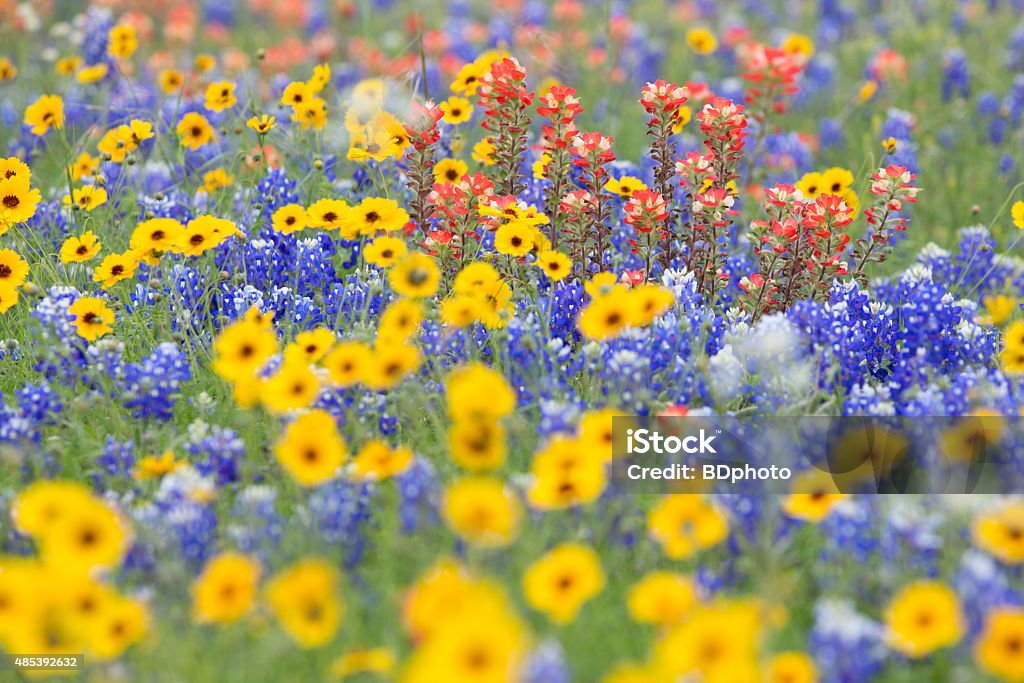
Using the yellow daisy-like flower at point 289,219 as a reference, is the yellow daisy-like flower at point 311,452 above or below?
below

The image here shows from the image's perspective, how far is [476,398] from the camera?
2.19 m

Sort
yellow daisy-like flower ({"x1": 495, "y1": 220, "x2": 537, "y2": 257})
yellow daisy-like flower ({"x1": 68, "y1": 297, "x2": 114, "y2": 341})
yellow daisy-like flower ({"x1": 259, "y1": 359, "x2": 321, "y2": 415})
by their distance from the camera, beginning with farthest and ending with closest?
yellow daisy-like flower ({"x1": 495, "y1": 220, "x2": 537, "y2": 257}) < yellow daisy-like flower ({"x1": 68, "y1": 297, "x2": 114, "y2": 341}) < yellow daisy-like flower ({"x1": 259, "y1": 359, "x2": 321, "y2": 415})

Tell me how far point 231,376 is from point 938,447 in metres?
1.79

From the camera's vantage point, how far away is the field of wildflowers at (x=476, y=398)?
1956 millimetres

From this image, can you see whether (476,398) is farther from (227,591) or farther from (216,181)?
Answer: (216,181)

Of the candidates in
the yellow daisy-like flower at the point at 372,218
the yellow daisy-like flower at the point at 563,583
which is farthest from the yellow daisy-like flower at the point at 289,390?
the yellow daisy-like flower at the point at 372,218

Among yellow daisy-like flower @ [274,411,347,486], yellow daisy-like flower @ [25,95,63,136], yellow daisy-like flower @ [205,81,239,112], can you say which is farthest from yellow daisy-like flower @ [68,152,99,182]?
yellow daisy-like flower @ [274,411,347,486]

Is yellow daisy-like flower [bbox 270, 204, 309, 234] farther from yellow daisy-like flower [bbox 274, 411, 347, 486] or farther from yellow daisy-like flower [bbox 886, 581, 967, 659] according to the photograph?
yellow daisy-like flower [bbox 886, 581, 967, 659]

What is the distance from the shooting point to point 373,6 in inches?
347

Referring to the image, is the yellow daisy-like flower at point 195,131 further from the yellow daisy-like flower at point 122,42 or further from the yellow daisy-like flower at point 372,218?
the yellow daisy-like flower at point 372,218

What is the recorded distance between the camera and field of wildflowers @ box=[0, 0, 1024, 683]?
1956 millimetres

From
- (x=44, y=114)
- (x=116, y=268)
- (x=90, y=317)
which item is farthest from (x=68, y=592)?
(x=44, y=114)

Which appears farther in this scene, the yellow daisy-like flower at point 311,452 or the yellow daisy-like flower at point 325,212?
the yellow daisy-like flower at point 325,212

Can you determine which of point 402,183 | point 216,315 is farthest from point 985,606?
point 402,183
